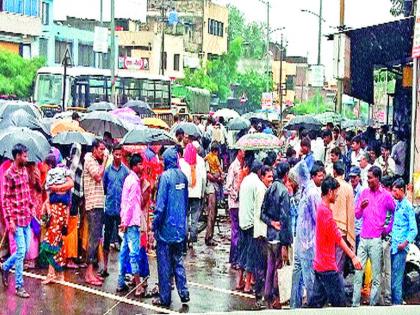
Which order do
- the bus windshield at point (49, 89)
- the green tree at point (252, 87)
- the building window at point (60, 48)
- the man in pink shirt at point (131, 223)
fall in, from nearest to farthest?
the man in pink shirt at point (131, 223) < the bus windshield at point (49, 89) < the building window at point (60, 48) < the green tree at point (252, 87)

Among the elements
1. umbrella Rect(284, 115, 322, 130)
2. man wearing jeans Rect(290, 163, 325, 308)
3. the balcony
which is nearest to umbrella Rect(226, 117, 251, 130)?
umbrella Rect(284, 115, 322, 130)

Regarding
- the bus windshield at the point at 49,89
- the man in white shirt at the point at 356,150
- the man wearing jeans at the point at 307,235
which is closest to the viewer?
the man wearing jeans at the point at 307,235

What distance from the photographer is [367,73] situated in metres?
24.5

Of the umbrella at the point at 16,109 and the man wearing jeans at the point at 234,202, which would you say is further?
the umbrella at the point at 16,109

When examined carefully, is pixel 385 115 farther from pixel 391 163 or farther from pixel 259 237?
pixel 259 237

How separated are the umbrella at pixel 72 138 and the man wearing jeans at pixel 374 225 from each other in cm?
471

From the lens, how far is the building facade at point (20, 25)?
186 ft

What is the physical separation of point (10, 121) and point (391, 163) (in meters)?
6.96

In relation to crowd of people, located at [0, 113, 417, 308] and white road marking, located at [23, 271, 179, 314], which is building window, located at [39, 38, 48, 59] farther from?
white road marking, located at [23, 271, 179, 314]

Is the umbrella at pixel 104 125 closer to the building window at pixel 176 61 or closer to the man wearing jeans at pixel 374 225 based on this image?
the man wearing jeans at pixel 374 225

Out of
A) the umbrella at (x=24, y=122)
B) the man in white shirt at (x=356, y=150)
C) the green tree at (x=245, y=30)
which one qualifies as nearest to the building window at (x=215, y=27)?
the green tree at (x=245, y=30)

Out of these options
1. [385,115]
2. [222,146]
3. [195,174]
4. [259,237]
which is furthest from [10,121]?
[385,115]

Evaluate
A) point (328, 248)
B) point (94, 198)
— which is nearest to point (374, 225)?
point (328, 248)

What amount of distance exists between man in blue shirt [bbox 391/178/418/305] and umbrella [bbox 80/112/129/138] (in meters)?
7.73
